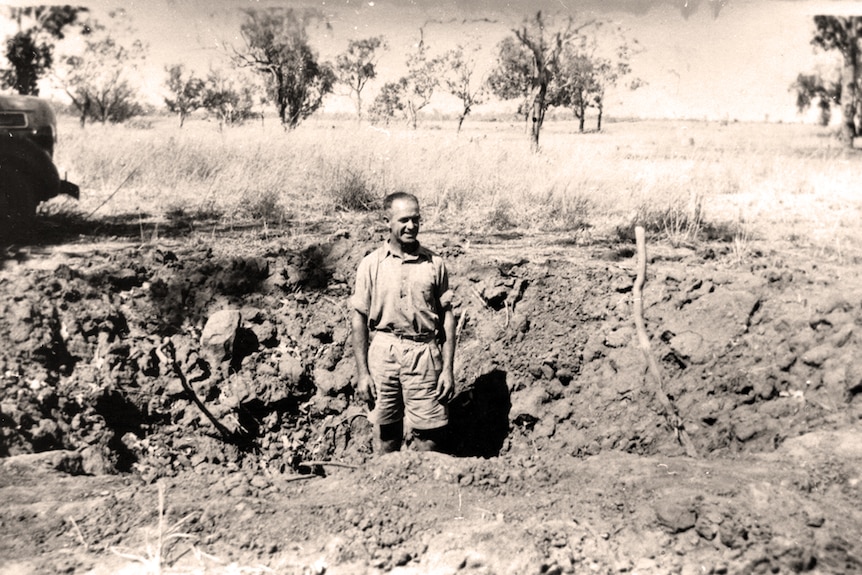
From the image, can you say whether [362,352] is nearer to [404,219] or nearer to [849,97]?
[404,219]

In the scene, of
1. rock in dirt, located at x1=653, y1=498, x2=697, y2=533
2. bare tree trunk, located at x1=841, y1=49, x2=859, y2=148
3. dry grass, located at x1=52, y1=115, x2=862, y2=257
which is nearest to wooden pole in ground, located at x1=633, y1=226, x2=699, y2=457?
rock in dirt, located at x1=653, y1=498, x2=697, y2=533

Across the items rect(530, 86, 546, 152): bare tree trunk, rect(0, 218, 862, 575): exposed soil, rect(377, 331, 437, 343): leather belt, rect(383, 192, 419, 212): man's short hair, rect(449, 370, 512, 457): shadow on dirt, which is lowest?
rect(449, 370, 512, 457): shadow on dirt

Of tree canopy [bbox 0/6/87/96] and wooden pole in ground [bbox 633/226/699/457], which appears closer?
wooden pole in ground [bbox 633/226/699/457]

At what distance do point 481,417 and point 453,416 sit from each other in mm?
197

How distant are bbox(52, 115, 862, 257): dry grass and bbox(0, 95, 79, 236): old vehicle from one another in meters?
0.70

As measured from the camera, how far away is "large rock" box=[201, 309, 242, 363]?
14.7 ft

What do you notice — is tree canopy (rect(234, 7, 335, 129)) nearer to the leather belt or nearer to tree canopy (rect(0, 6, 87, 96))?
tree canopy (rect(0, 6, 87, 96))

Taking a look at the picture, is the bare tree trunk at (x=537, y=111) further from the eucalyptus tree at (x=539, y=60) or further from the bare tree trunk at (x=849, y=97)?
the bare tree trunk at (x=849, y=97)

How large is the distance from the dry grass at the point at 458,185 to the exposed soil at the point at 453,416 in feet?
2.85

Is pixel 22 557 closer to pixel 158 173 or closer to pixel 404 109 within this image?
pixel 158 173

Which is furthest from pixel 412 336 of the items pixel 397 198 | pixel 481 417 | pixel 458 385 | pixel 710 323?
pixel 710 323

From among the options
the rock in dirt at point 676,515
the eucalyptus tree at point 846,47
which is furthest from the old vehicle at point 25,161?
the eucalyptus tree at point 846,47

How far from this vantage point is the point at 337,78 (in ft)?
48.7

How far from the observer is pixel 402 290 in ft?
11.1
